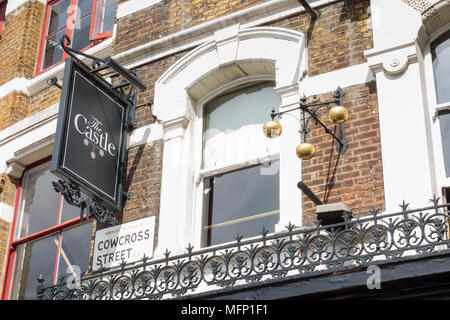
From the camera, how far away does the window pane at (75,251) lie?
36.1 ft

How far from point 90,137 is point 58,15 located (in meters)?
4.49

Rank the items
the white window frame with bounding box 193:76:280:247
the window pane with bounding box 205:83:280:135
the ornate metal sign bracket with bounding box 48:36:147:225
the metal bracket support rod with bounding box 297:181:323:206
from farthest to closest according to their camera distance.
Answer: the window pane with bounding box 205:83:280:135 → the white window frame with bounding box 193:76:280:247 → the ornate metal sign bracket with bounding box 48:36:147:225 → the metal bracket support rod with bounding box 297:181:323:206

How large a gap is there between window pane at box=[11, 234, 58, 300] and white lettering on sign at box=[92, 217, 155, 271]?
4.84 ft

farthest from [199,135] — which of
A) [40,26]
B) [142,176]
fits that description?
[40,26]

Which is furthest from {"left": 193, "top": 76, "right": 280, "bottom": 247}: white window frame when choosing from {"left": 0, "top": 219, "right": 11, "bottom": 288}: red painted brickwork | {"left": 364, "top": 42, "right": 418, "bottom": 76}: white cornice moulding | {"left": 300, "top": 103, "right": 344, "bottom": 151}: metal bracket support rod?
{"left": 0, "top": 219, "right": 11, "bottom": 288}: red painted brickwork

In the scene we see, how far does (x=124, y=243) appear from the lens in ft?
33.0

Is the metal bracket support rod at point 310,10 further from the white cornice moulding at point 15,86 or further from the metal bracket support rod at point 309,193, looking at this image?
the white cornice moulding at point 15,86

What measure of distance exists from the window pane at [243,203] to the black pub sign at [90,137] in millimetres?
1149

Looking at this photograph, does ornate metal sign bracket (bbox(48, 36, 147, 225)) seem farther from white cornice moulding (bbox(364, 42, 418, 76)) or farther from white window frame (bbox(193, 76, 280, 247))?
white cornice moulding (bbox(364, 42, 418, 76))

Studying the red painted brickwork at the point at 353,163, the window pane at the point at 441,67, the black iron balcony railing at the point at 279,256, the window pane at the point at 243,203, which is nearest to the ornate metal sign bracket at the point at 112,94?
the black iron balcony railing at the point at 279,256

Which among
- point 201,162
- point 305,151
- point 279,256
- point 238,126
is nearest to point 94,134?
point 201,162

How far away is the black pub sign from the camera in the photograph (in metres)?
9.69

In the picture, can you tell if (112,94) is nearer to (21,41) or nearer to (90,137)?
(90,137)
